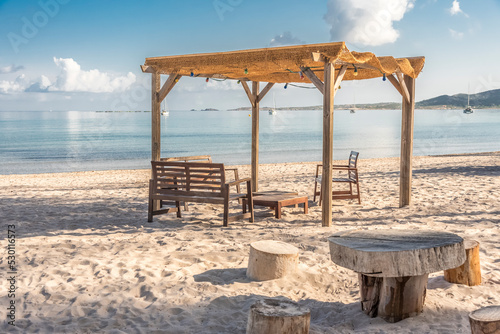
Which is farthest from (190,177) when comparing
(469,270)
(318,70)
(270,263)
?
(469,270)

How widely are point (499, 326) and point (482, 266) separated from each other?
2079mm

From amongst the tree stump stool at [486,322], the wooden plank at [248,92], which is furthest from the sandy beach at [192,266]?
the wooden plank at [248,92]

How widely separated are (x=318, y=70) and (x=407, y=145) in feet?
6.42

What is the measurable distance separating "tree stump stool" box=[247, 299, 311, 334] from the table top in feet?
1.61

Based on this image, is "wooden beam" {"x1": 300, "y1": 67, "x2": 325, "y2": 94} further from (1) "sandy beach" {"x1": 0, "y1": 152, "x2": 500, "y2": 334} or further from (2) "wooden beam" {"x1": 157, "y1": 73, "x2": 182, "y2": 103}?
(2) "wooden beam" {"x1": 157, "y1": 73, "x2": 182, "y2": 103}

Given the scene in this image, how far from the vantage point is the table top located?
316 centimetres

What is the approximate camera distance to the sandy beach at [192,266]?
11.4 ft

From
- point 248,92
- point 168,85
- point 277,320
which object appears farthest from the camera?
point 248,92

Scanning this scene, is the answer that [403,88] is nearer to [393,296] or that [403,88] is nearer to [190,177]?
[190,177]

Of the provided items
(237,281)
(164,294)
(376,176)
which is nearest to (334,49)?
(237,281)

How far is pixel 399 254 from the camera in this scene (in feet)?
10.4

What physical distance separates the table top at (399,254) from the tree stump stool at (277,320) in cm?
49

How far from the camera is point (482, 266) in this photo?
181 inches

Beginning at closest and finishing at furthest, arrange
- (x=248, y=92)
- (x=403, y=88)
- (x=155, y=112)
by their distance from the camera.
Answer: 1. (x=155, y=112)
2. (x=403, y=88)
3. (x=248, y=92)
